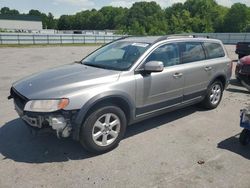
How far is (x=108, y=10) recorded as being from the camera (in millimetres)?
132625

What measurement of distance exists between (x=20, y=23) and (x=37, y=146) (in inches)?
4193

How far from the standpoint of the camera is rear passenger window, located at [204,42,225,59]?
5.68m

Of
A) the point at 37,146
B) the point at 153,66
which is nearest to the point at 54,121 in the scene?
the point at 37,146

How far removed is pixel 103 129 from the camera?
388 cm

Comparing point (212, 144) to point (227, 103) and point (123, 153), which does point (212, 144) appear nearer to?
point (123, 153)

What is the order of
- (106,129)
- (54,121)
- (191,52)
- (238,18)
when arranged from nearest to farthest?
(54,121) < (106,129) < (191,52) < (238,18)

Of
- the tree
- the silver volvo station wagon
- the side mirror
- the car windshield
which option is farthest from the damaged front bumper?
the tree

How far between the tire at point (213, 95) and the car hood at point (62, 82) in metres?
2.57

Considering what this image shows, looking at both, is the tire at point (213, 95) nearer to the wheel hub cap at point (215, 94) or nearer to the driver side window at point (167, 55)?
the wheel hub cap at point (215, 94)

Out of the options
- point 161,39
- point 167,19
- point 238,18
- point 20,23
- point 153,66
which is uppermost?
point 167,19

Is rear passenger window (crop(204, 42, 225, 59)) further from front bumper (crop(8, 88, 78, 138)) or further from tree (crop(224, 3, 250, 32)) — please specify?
tree (crop(224, 3, 250, 32))

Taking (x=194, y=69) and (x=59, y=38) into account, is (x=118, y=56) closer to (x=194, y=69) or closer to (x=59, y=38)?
(x=194, y=69)

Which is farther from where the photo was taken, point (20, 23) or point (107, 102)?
point (20, 23)

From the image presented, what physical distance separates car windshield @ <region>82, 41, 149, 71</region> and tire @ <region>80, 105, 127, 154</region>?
0.76 m
